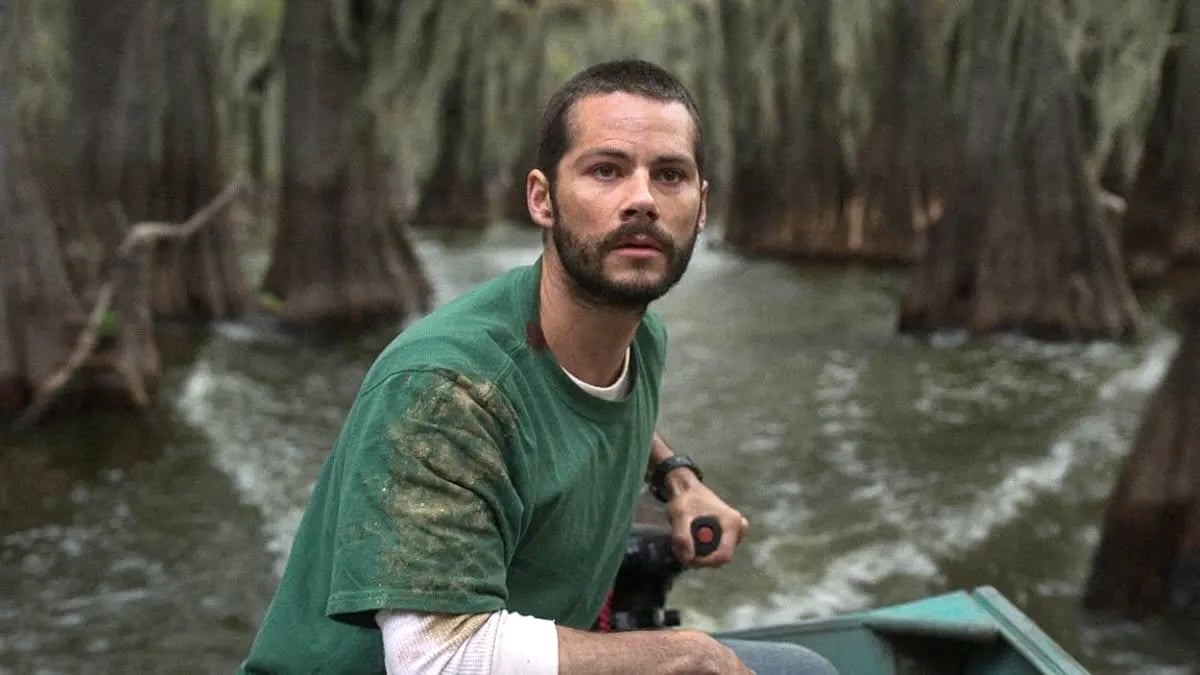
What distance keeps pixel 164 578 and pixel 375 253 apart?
7.54 m

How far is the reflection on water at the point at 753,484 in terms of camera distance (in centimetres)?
562

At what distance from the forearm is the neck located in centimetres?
41

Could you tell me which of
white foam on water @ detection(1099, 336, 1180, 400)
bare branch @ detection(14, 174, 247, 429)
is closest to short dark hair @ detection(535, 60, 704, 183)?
bare branch @ detection(14, 174, 247, 429)

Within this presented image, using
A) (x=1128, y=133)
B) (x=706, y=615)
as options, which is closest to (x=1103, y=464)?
(x=706, y=615)

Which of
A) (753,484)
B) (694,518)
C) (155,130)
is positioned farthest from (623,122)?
(155,130)

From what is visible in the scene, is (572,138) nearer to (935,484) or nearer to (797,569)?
(797,569)

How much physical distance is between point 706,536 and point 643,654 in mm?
709

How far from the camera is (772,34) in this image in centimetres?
2022

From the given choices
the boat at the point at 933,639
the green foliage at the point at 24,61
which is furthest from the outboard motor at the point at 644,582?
the green foliage at the point at 24,61

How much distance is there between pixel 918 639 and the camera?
10.5 feet

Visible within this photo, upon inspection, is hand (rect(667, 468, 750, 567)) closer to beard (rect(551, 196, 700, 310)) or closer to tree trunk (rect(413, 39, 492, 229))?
beard (rect(551, 196, 700, 310))

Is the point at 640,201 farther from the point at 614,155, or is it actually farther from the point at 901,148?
the point at 901,148

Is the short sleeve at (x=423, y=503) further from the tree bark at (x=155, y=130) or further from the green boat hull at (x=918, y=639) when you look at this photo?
the tree bark at (x=155, y=130)

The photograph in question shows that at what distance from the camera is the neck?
6.28 ft
